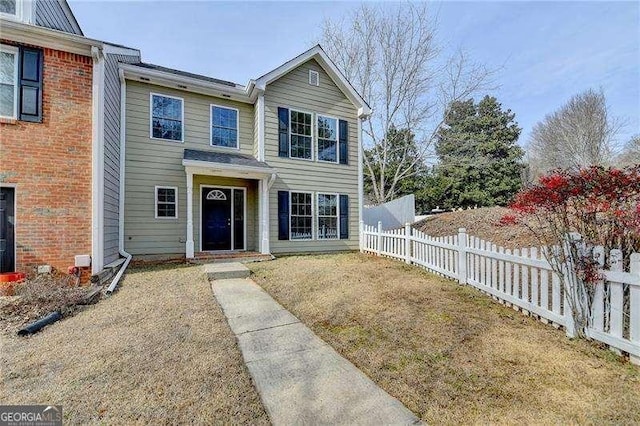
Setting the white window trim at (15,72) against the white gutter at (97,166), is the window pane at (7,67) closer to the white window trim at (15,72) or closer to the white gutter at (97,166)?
the white window trim at (15,72)

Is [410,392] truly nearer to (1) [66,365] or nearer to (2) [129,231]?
(1) [66,365]

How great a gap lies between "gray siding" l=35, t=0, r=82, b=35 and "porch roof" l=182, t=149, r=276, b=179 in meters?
3.96

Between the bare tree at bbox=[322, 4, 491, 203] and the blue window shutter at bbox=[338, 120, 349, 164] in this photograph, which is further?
the bare tree at bbox=[322, 4, 491, 203]

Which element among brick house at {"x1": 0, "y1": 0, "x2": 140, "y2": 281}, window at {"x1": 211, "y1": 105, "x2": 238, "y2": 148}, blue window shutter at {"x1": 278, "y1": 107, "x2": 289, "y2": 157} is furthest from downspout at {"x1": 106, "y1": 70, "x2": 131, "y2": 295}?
blue window shutter at {"x1": 278, "y1": 107, "x2": 289, "y2": 157}

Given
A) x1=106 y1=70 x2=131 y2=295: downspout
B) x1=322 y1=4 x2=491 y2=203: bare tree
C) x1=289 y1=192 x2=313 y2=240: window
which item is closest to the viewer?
x1=106 y1=70 x2=131 y2=295: downspout

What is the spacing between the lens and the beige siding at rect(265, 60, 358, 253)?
376 inches

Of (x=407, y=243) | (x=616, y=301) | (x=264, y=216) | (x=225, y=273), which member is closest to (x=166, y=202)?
(x=264, y=216)

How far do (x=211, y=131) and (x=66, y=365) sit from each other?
781 cm

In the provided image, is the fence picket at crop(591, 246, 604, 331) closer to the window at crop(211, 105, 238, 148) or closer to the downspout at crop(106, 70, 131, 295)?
the downspout at crop(106, 70, 131, 295)

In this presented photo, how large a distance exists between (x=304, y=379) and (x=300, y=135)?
8673 millimetres

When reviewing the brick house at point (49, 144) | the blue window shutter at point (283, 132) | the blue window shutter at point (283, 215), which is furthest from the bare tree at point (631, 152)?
the brick house at point (49, 144)

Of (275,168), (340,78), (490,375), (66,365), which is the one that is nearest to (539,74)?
(340,78)

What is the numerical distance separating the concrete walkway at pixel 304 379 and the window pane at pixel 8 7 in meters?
7.78

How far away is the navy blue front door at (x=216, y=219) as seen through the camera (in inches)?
366
